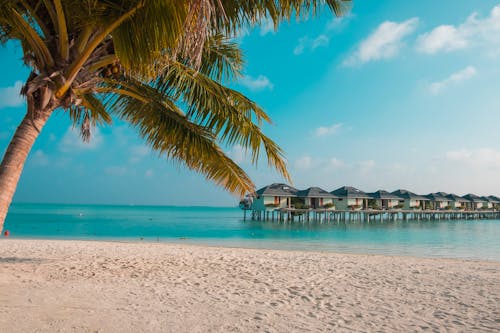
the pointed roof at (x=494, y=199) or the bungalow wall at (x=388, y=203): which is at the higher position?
the pointed roof at (x=494, y=199)

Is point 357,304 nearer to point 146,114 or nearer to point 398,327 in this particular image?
point 398,327

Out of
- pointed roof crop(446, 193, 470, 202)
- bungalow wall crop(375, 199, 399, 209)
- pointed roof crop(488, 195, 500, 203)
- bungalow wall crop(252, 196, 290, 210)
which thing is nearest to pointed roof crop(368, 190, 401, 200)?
bungalow wall crop(375, 199, 399, 209)

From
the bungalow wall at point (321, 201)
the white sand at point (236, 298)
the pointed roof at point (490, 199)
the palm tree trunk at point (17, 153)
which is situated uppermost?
the pointed roof at point (490, 199)

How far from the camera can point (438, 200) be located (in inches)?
1992

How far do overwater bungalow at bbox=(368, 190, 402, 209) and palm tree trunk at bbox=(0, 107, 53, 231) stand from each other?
43.3 meters

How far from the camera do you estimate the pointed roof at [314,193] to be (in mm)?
38869

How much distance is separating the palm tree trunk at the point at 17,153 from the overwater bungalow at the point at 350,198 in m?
38.6

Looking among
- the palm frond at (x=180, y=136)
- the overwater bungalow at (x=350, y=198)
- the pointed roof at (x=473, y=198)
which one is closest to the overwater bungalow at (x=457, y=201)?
the pointed roof at (x=473, y=198)

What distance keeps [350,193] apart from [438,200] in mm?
16862

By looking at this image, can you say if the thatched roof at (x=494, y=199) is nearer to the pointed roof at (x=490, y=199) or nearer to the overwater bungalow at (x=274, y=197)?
the pointed roof at (x=490, y=199)

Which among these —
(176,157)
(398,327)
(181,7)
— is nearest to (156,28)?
(181,7)

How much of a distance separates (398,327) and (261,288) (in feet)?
7.64

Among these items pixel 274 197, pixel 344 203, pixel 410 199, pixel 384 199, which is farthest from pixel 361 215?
pixel 274 197

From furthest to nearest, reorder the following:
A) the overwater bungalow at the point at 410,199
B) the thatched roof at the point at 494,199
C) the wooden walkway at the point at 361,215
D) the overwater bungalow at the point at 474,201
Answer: the thatched roof at the point at 494,199, the overwater bungalow at the point at 474,201, the overwater bungalow at the point at 410,199, the wooden walkway at the point at 361,215
